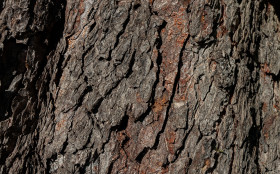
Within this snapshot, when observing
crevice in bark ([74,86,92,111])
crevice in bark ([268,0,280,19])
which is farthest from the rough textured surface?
crevice in bark ([268,0,280,19])

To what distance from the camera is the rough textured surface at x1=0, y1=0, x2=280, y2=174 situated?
1.90m

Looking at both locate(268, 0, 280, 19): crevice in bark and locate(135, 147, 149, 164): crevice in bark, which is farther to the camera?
locate(268, 0, 280, 19): crevice in bark

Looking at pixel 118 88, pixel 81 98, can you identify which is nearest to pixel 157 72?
pixel 118 88

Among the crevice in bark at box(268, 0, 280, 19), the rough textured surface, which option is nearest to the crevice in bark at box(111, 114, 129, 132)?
the rough textured surface

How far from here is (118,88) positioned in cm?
194

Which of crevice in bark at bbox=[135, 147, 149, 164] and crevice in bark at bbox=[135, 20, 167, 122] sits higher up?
crevice in bark at bbox=[135, 20, 167, 122]

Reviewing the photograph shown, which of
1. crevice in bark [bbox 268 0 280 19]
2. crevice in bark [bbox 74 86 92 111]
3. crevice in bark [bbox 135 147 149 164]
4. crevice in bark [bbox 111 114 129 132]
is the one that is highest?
crevice in bark [bbox 268 0 280 19]

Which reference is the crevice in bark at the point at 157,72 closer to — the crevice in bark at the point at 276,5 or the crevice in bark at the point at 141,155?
the crevice in bark at the point at 141,155

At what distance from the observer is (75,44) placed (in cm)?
199

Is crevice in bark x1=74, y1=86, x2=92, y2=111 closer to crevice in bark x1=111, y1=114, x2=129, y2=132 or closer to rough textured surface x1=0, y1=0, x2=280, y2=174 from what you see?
rough textured surface x1=0, y1=0, x2=280, y2=174

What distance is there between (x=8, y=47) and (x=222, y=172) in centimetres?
151

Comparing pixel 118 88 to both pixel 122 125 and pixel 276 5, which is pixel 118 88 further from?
pixel 276 5

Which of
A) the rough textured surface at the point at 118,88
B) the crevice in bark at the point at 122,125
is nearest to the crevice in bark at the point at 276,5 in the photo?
the rough textured surface at the point at 118,88

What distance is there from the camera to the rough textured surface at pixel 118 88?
6.24 ft
